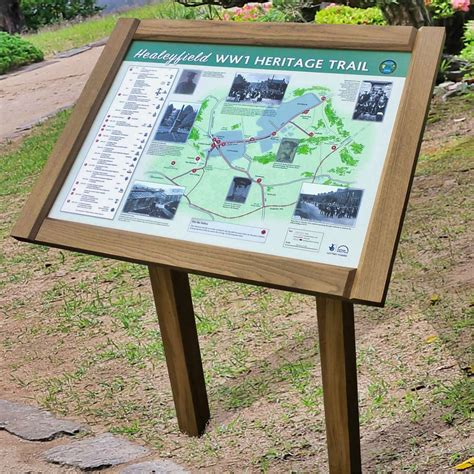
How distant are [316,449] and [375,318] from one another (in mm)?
1100

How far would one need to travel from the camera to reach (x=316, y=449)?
3684 mm

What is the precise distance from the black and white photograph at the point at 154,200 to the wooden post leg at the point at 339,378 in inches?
23.0

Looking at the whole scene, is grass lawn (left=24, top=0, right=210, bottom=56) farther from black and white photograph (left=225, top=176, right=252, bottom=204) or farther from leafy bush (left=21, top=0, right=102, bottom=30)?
black and white photograph (left=225, top=176, right=252, bottom=204)

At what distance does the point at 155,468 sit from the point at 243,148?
4.25ft

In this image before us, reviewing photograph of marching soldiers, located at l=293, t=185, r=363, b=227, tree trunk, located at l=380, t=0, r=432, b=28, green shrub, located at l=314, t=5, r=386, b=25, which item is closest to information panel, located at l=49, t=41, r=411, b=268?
photograph of marching soldiers, located at l=293, t=185, r=363, b=227

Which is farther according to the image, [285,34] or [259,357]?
Result: [259,357]

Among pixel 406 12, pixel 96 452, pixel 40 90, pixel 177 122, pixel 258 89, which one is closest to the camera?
pixel 258 89

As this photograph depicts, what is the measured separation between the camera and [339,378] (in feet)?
10.2

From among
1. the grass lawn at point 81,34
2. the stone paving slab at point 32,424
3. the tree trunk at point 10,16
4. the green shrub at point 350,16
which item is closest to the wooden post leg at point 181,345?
the stone paving slab at point 32,424

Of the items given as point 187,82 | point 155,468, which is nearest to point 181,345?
point 155,468

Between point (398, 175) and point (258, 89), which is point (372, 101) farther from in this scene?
point (258, 89)

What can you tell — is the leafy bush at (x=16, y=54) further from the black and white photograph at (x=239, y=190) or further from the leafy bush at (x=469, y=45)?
the black and white photograph at (x=239, y=190)

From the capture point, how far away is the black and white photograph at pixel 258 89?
127 inches

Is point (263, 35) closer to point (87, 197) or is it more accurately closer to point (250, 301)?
point (87, 197)
